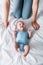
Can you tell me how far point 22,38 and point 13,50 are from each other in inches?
A: 3.9

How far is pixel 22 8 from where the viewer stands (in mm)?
1447

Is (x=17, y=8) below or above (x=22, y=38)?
above

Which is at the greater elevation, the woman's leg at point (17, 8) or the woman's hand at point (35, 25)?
the woman's leg at point (17, 8)

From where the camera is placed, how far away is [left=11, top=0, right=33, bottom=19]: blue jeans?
1398 mm

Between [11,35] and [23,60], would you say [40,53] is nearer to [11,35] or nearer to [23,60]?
[23,60]

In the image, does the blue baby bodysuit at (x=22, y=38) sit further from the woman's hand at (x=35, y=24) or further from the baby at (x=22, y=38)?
the woman's hand at (x=35, y=24)

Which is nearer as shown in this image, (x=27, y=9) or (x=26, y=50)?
(x=26, y=50)

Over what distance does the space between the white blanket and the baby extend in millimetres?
32

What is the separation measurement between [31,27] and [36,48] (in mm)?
209

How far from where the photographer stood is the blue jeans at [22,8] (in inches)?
55.1

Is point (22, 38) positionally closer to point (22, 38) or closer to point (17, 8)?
point (22, 38)

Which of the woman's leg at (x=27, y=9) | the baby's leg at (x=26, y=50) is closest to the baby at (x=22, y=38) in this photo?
the baby's leg at (x=26, y=50)

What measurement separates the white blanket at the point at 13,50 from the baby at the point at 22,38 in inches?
1.3

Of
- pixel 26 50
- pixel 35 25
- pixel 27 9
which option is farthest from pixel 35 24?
pixel 26 50
